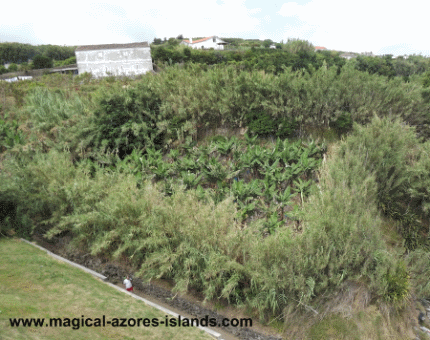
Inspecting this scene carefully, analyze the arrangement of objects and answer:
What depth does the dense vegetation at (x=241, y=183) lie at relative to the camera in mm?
5320

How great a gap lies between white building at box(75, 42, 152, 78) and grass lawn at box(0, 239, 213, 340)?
21022 mm

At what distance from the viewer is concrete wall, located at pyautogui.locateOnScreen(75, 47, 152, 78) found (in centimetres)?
2456

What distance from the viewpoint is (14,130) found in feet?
42.8

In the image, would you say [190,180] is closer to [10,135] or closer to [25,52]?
[10,135]

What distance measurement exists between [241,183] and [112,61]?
21.4 meters

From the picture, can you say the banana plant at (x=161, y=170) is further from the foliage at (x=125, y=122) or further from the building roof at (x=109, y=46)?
the building roof at (x=109, y=46)

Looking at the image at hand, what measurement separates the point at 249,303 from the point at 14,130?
13008 millimetres

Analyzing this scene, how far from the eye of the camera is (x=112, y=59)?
24.6 m

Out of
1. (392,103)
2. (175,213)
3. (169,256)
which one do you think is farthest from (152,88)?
(392,103)

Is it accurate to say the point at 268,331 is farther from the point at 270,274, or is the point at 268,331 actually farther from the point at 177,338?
the point at 177,338

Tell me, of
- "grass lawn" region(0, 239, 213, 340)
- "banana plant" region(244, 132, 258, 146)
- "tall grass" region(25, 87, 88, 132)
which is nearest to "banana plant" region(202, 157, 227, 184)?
"banana plant" region(244, 132, 258, 146)

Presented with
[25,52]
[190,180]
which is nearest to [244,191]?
[190,180]

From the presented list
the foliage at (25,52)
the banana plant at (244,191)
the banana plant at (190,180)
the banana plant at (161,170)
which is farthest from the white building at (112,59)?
the foliage at (25,52)

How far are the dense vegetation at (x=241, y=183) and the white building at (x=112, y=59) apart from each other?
11240 mm
